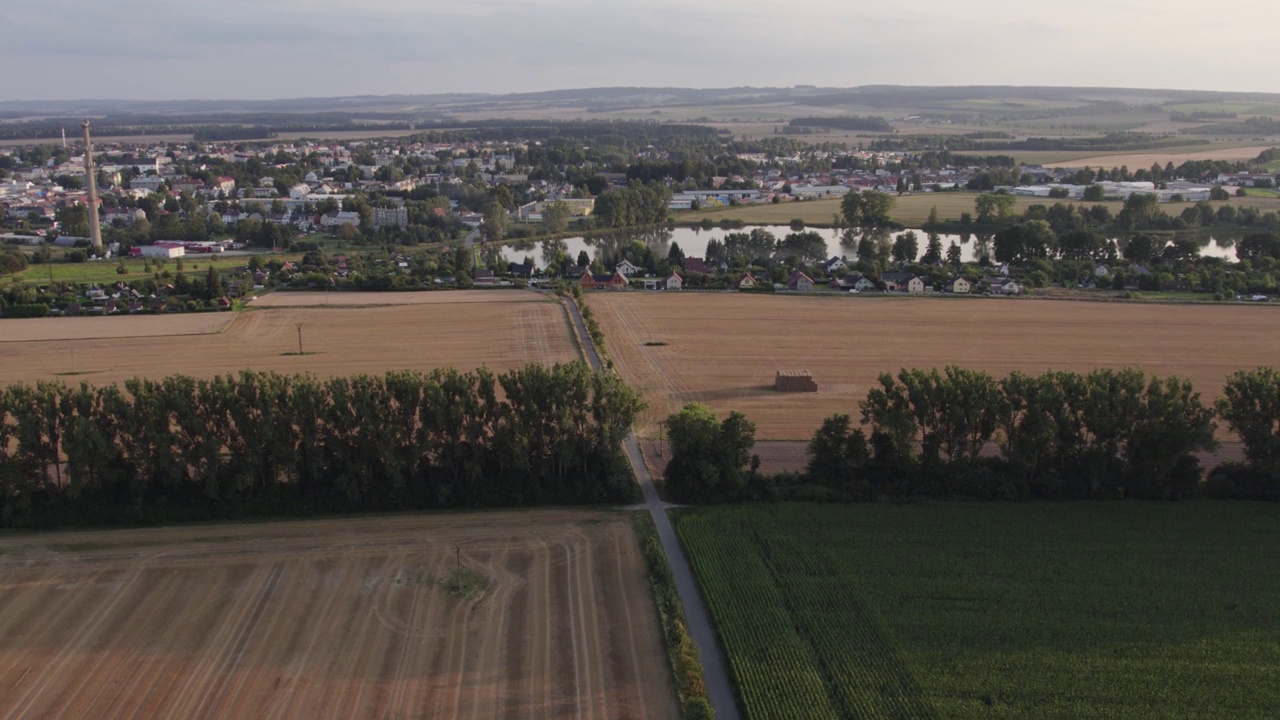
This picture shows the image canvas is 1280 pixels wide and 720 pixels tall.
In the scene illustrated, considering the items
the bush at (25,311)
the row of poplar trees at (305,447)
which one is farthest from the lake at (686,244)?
the row of poplar trees at (305,447)

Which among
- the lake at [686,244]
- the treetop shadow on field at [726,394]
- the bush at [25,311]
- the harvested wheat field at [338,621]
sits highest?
the lake at [686,244]

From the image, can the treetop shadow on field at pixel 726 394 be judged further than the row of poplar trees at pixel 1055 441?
Yes

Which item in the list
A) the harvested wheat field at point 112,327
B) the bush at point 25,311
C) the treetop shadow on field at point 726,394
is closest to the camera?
the treetop shadow on field at point 726,394

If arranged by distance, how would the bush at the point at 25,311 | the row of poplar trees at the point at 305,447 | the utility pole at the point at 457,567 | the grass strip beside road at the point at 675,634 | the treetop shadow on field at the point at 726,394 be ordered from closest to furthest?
the grass strip beside road at the point at 675,634, the utility pole at the point at 457,567, the row of poplar trees at the point at 305,447, the treetop shadow on field at the point at 726,394, the bush at the point at 25,311

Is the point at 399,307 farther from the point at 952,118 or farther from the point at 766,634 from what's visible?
the point at 952,118

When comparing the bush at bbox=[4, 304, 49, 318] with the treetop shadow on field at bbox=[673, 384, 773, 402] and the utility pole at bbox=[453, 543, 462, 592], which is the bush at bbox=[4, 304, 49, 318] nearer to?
the treetop shadow on field at bbox=[673, 384, 773, 402]

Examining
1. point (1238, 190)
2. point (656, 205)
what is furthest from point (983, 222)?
point (1238, 190)

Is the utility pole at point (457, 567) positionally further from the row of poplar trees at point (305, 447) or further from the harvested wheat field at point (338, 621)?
the row of poplar trees at point (305, 447)
